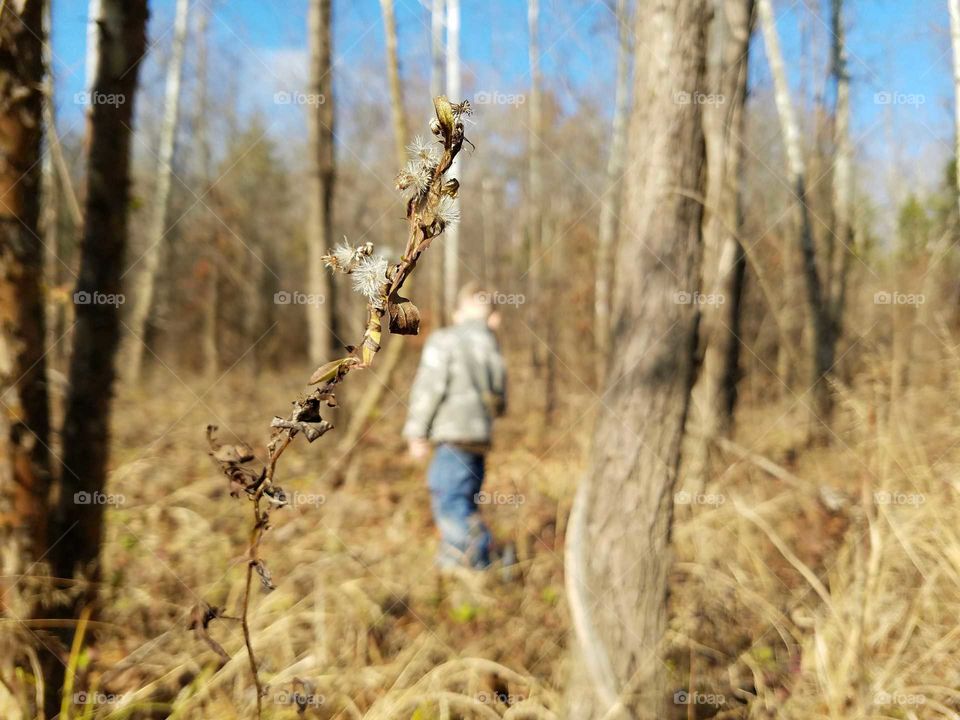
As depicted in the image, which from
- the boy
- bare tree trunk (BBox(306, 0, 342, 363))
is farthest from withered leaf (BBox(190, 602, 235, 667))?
bare tree trunk (BBox(306, 0, 342, 363))

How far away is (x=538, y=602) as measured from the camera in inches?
130

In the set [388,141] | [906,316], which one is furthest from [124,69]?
[388,141]

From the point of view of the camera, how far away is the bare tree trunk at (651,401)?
6.73ft

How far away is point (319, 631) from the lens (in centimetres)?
260

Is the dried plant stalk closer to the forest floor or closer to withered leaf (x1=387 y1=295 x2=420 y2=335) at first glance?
withered leaf (x1=387 y1=295 x2=420 y2=335)

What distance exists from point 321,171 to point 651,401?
4928 mm

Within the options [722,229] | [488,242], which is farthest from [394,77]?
[488,242]

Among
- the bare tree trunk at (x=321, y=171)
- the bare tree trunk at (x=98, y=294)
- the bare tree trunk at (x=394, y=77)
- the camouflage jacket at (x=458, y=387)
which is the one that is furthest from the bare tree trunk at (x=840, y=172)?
the bare tree trunk at (x=98, y=294)

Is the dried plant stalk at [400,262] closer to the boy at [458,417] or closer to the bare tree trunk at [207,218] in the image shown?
the boy at [458,417]

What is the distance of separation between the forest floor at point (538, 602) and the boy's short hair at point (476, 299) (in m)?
1.39

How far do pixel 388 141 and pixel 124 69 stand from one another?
1352 centimetres

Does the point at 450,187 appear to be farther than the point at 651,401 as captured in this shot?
No

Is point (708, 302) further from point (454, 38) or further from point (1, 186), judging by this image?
point (454, 38)

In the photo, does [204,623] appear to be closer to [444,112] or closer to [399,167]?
[444,112]
